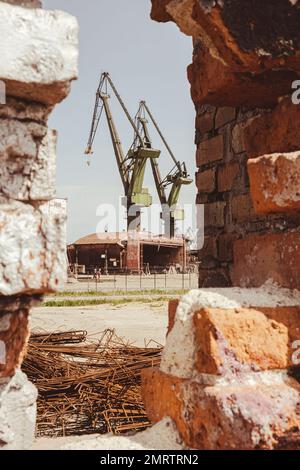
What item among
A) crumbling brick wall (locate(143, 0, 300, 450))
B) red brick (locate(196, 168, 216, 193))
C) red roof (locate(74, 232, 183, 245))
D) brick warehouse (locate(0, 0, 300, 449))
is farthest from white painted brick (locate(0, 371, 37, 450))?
red roof (locate(74, 232, 183, 245))

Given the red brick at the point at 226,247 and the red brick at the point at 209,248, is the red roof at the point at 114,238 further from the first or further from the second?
the red brick at the point at 226,247

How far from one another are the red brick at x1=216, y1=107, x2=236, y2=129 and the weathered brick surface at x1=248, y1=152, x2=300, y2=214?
156 cm

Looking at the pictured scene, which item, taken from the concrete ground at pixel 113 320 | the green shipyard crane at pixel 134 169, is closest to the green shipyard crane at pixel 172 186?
the green shipyard crane at pixel 134 169

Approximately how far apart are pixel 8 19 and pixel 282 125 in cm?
144

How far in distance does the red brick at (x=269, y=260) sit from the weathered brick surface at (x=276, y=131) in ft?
1.51

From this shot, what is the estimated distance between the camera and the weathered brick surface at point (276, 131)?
2.37 m

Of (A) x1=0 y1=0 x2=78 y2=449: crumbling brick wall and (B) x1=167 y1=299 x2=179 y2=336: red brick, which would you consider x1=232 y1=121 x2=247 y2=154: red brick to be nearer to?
(B) x1=167 y1=299 x2=179 y2=336: red brick

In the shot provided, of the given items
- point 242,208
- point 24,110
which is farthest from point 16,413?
point 242,208

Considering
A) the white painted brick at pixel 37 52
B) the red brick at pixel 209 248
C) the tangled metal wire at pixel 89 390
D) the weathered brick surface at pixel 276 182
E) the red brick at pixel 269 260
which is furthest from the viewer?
the red brick at pixel 209 248

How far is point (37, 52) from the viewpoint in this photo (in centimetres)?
144

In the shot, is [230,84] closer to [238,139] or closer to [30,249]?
[238,139]

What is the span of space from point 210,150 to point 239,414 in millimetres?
2480

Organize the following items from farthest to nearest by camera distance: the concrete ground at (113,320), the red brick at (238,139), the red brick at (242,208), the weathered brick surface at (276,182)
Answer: the concrete ground at (113,320) → the red brick at (238,139) → the red brick at (242,208) → the weathered brick surface at (276,182)
